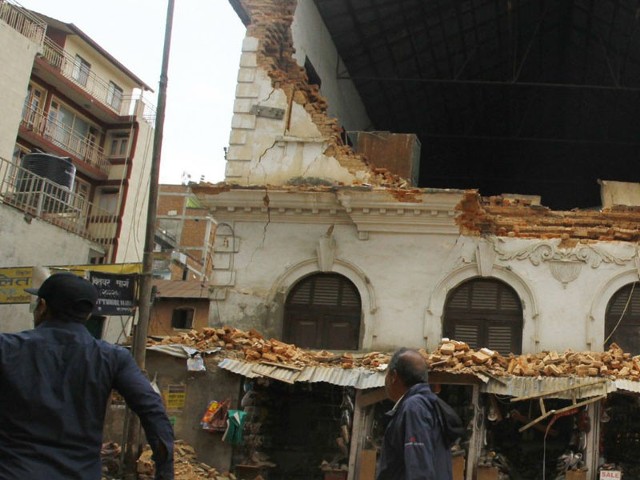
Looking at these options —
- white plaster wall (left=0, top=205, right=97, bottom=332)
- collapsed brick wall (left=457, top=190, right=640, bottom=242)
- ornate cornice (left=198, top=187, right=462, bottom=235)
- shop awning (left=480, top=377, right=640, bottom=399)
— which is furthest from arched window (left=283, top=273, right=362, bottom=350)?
white plaster wall (left=0, top=205, right=97, bottom=332)

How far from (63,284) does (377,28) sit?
1901 cm

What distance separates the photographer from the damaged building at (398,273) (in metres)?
15.6

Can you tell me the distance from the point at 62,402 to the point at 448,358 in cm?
1209

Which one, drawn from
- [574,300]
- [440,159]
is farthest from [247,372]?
[440,159]

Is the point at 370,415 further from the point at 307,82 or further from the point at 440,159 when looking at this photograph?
the point at 440,159

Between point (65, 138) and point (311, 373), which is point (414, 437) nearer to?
point (311, 373)

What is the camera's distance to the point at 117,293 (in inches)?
552

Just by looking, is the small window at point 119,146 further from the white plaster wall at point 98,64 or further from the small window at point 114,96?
the white plaster wall at point 98,64

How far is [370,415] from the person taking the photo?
16.0 metres

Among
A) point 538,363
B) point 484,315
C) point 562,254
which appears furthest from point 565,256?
point 538,363

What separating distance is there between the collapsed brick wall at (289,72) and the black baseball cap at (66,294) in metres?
14.5

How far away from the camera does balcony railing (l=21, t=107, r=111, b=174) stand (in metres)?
30.0

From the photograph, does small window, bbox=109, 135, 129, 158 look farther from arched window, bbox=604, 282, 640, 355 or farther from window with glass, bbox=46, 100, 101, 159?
arched window, bbox=604, 282, 640, 355

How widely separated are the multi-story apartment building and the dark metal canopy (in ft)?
28.5
